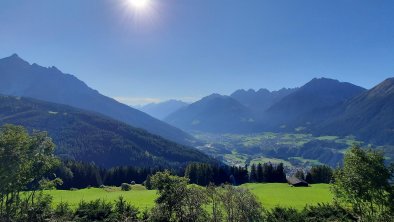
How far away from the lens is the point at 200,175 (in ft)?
415

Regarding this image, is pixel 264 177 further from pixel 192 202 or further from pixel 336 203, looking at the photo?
pixel 192 202

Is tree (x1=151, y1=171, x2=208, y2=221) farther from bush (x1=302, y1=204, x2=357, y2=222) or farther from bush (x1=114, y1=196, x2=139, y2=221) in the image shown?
bush (x1=302, y1=204, x2=357, y2=222)

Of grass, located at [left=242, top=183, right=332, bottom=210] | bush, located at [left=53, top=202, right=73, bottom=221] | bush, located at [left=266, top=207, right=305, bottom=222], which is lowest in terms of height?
bush, located at [left=53, top=202, right=73, bottom=221]

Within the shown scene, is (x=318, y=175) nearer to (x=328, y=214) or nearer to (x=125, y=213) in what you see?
(x=328, y=214)

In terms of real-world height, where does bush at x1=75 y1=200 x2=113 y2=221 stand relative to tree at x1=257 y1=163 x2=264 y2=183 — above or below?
below

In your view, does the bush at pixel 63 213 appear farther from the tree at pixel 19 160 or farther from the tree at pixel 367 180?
the tree at pixel 367 180

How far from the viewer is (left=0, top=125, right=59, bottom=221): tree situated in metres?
39.1

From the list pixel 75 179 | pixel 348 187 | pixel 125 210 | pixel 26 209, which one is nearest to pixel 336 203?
pixel 348 187

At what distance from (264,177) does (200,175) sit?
23.9m

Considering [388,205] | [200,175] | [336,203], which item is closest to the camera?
[388,205]

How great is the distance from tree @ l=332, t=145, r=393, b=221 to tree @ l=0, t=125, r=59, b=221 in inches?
1360

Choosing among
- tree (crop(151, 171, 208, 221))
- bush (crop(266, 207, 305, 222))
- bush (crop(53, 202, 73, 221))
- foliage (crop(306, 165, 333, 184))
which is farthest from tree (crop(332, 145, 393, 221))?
foliage (crop(306, 165, 333, 184))

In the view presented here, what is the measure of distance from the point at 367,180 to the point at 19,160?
37.6m

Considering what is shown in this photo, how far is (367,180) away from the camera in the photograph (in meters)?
41.4
